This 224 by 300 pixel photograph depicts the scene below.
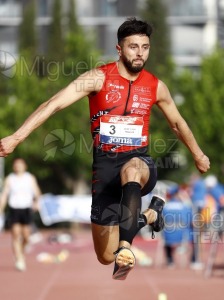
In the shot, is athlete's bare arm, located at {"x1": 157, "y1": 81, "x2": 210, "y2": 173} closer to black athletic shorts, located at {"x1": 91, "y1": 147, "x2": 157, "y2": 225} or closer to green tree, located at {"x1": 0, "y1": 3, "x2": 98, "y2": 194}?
black athletic shorts, located at {"x1": 91, "y1": 147, "x2": 157, "y2": 225}

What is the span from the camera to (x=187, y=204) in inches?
844

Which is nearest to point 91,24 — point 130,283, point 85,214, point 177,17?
point 177,17

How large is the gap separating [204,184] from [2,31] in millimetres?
42380

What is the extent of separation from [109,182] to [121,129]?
0.52 metres

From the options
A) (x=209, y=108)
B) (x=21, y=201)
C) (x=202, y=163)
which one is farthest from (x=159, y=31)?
(x=202, y=163)

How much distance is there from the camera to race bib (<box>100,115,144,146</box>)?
31.0 feet

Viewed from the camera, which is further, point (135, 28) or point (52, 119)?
point (52, 119)

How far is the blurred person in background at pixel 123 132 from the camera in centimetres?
923

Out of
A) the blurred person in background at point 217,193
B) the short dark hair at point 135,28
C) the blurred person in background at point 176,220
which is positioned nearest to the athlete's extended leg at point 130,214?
the short dark hair at point 135,28

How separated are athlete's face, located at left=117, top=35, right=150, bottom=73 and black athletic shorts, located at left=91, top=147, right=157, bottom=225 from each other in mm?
758

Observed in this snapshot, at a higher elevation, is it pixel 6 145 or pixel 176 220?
pixel 6 145

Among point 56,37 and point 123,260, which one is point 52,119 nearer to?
point 56,37

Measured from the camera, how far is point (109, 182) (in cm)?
964

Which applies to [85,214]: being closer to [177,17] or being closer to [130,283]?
[130,283]
